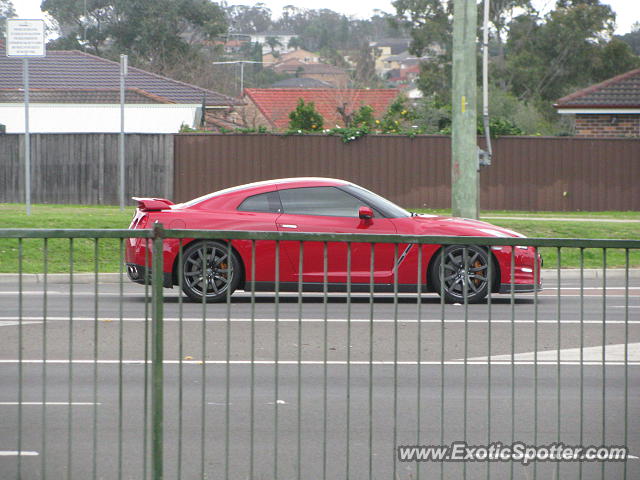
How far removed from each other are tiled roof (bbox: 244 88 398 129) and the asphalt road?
42807mm

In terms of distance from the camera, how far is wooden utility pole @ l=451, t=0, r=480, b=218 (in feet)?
50.1

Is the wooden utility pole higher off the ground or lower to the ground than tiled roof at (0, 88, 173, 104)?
lower

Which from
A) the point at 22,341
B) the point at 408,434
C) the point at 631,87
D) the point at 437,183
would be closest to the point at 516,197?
the point at 437,183

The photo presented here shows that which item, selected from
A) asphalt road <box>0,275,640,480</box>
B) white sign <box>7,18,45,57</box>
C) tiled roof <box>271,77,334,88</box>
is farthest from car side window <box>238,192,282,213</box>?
tiled roof <box>271,77,334,88</box>

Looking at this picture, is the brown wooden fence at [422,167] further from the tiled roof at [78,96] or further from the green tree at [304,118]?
the tiled roof at [78,96]

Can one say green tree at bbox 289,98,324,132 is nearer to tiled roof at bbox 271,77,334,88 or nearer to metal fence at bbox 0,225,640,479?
metal fence at bbox 0,225,640,479

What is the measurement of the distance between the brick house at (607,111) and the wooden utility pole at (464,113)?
1334cm

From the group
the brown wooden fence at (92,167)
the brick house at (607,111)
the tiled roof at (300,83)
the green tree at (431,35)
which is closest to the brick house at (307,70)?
the tiled roof at (300,83)

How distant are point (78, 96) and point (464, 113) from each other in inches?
912

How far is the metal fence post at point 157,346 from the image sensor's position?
167 inches

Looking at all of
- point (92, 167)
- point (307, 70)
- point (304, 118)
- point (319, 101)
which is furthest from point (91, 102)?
point (307, 70)

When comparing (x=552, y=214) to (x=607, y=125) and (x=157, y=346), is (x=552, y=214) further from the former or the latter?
(x=157, y=346)

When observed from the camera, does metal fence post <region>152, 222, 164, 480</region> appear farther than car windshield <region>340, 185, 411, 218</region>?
No

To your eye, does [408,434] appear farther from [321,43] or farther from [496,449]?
[321,43]
